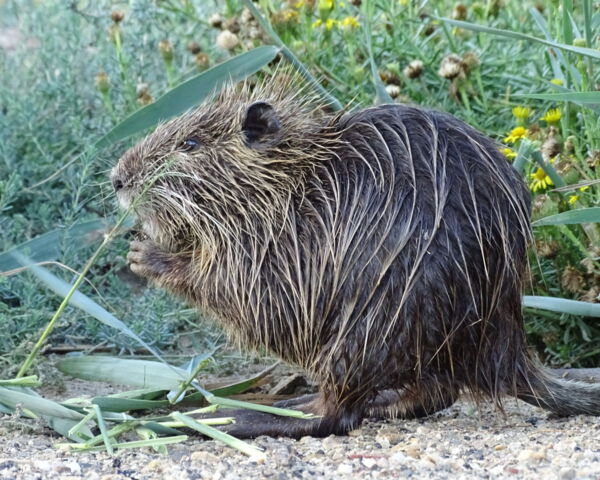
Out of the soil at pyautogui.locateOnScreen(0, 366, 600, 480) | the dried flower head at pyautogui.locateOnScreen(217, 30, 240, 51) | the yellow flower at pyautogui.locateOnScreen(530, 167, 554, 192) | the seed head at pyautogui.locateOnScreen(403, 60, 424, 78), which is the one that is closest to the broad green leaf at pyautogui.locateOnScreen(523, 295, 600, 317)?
the soil at pyautogui.locateOnScreen(0, 366, 600, 480)

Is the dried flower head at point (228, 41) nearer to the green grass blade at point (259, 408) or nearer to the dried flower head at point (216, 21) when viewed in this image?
the dried flower head at point (216, 21)

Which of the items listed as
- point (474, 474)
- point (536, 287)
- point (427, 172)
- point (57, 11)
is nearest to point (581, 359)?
point (536, 287)

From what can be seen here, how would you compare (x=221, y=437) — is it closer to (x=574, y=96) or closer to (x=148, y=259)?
(x=148, y=259)

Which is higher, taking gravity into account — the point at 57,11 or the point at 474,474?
the point at 57,11

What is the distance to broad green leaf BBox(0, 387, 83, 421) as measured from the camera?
115 inches

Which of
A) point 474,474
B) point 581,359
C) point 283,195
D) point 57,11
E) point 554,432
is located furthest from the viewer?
point 57,11

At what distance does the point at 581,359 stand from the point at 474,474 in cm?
145

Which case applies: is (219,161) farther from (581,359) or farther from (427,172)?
(581,359)

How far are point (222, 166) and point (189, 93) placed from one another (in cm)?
41

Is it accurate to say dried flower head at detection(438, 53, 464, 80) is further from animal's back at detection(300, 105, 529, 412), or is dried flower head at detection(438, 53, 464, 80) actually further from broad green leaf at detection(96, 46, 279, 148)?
animal's back at detection(300, 105, 529, 412)

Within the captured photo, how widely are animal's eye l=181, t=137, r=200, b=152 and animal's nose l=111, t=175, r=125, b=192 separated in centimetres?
23

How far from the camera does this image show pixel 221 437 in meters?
2.76

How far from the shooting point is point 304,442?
9.73 ft

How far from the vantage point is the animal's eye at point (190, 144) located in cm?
342
